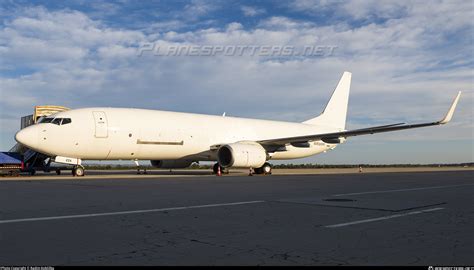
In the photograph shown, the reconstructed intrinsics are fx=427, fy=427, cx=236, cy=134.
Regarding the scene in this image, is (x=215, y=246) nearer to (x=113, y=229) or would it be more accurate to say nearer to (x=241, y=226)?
(x=241, y=226)

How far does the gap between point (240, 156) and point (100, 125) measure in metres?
7.61

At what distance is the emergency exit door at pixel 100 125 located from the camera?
2109 centimetres

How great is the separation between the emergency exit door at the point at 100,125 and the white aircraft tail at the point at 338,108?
742 inches

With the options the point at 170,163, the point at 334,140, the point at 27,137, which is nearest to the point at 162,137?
the point at 170,163

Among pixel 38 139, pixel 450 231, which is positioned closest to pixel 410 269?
pixel 450 231

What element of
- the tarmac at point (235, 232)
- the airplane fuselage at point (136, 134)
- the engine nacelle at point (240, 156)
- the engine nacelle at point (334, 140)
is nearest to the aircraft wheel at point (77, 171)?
the airplane fuselage at point (136, 134)

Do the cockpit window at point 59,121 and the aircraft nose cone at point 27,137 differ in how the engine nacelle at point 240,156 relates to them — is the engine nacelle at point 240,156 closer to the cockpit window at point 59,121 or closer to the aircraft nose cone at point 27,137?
the cockpit window at point 59,121

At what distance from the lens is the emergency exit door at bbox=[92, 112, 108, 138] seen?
69.2ft

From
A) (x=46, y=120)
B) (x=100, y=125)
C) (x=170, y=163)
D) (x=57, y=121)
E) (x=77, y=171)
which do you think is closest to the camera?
(x=57, y=121)

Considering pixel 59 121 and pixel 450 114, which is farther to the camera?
pixel 450 114

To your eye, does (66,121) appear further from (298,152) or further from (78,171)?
(298,152)

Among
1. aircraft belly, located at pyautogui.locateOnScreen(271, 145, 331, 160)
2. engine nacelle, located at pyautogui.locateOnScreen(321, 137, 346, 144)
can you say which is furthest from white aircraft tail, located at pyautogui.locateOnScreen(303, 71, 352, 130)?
engine nacelle, located at pyautogui.locateOnScreen(321, 137, 346, 144)

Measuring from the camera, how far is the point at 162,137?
909 inches

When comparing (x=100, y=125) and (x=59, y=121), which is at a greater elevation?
(x=59, y=121)
